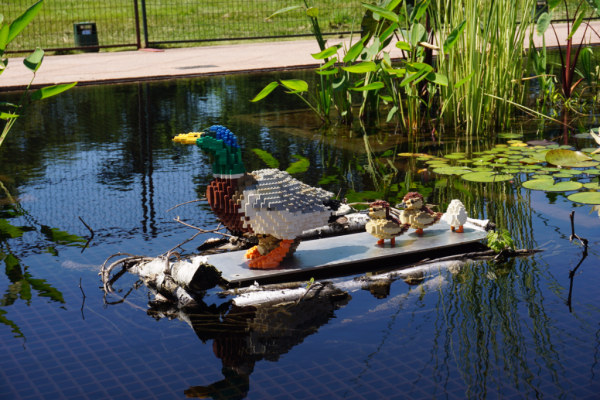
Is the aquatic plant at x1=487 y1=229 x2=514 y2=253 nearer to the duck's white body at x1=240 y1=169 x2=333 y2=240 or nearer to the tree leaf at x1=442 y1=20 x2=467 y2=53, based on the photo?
the duck's white body at x1=240 y1=169 x2=333 y2=240

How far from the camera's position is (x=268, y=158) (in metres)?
6.52

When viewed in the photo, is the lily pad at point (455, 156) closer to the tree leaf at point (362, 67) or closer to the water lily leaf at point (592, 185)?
the tree leaf at point (362, 67)

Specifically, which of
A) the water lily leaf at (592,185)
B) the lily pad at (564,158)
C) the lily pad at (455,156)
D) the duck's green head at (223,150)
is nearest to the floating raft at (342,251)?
the duck's green head at (223,150)

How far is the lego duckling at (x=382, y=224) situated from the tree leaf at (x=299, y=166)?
219 centimetres

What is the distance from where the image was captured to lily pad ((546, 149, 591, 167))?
5.72 metres

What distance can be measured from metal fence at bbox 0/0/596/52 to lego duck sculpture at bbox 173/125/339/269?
518 inches

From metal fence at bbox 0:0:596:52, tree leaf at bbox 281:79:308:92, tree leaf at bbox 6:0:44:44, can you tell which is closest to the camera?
tree leaf at bbox 6:0:44:44

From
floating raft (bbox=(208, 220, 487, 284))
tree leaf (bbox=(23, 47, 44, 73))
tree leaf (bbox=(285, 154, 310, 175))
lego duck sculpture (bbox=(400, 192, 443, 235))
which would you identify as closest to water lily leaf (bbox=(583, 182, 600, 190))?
floating raft (bbox=(208, 220, 487, 284))

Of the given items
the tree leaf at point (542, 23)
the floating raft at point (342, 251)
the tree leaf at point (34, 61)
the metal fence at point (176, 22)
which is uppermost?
the metal fence at point (176, 22)

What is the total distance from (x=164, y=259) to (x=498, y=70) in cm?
437

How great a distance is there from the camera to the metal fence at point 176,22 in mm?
17578

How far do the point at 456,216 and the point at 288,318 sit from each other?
1.35 metres

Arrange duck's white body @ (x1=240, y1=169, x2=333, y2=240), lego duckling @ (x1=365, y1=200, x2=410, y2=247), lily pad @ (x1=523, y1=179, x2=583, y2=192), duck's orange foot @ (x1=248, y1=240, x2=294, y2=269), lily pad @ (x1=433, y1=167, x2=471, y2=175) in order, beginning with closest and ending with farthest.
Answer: duck's white body @ (x1=240, y1=169, x2=333, y2=240) < duck's orange foot @ (x1=248, y1=240, x2=294, y2=269) < lego duckling @ (x1=365, y1=200, x2=410, y2=247) < lily pad @ (x1=523, y1=179, x2=583, y2=192) < lily pad @ (x1=433, y1=167, x2=471, y2=175)

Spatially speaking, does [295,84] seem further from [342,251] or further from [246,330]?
[246,330]
